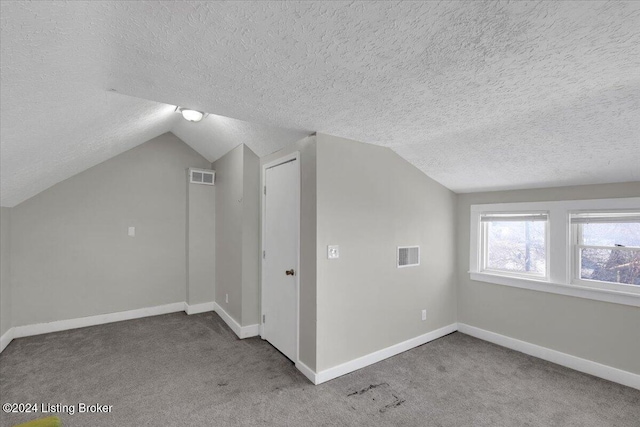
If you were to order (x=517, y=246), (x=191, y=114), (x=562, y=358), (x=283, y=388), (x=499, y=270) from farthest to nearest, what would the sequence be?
(x=499, y=270) < (x=517, y=246) < (x=191, y=114) < (x=562, y=358) < (x=283, y=388)

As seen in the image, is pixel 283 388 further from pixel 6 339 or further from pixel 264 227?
pixel 6 339

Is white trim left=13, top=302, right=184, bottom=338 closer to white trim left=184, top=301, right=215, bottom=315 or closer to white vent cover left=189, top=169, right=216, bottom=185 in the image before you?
white trim left=184, top=301, right=215, bottom=315

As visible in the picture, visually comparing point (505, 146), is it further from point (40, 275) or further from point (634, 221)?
point (40, 275)

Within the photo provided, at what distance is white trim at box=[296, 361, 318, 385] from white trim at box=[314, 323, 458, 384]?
0.08 feet

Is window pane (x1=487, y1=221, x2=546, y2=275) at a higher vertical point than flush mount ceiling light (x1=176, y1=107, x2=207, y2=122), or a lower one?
lower

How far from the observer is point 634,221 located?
262 cm

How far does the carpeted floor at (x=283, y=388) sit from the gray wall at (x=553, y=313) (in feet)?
0.83

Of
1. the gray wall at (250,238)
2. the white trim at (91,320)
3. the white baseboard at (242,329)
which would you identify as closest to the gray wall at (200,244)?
the white trim at (91,320)

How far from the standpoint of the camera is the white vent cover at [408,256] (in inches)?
125

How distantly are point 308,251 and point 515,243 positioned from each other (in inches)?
98.6

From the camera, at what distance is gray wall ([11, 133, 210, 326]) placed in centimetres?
358

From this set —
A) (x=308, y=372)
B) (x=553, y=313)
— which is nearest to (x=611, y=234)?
(x=553, y=313)

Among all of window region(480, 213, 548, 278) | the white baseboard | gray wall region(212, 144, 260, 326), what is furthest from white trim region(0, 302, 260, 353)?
window region(480, 213, 548, 278)

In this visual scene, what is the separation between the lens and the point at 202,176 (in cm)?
457
